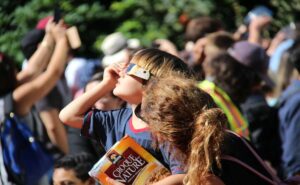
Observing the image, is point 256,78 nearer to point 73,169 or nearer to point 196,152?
point 73,169

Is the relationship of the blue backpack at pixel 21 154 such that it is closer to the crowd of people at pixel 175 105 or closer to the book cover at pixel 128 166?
the crowd of people at pixel 175 105

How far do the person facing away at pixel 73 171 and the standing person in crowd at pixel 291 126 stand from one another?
1.28m

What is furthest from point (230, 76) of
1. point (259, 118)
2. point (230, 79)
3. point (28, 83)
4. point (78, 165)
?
point (28, 83)

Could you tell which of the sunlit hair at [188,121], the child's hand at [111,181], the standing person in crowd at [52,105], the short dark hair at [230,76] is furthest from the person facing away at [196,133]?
the standing person in crowd at [52,105]

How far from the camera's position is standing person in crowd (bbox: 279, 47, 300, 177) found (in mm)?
5422

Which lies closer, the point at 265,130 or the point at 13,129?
the point at 13,129

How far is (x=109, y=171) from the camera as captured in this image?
11.5 feet

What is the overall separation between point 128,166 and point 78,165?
1694 millimetres

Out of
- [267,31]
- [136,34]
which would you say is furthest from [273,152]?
[267,31]

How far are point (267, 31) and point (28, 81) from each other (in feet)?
17.5

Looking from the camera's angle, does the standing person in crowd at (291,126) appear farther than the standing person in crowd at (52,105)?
No

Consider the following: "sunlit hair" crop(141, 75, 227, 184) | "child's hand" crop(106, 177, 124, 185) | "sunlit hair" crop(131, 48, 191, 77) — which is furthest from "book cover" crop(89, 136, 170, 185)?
"sunlit hair" crop(131, 48, 191, 77)

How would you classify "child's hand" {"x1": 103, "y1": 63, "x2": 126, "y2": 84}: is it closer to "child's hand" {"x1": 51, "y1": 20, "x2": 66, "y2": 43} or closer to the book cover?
the book cover

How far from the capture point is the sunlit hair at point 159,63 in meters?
3.73
